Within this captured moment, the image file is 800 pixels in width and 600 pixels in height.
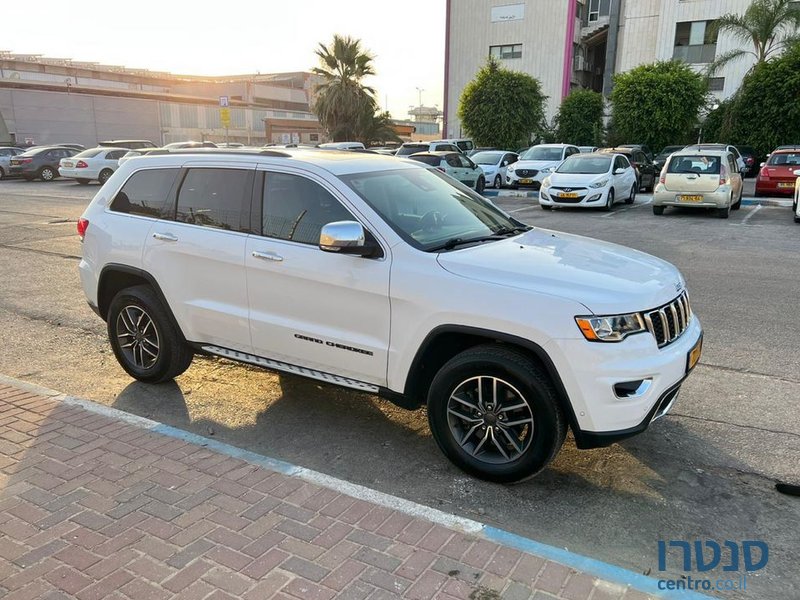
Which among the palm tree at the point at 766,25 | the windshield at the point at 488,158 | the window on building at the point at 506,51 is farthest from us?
the window on building at the point at 506,51

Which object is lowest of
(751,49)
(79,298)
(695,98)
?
(79,298)

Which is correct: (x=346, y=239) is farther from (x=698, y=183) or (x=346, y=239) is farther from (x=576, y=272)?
(x=698, y=183)

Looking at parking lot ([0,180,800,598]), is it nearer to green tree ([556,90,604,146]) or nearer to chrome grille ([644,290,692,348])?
chrome grille ([644,290,692,348])

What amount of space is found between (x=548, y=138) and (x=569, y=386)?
37204 millimetres

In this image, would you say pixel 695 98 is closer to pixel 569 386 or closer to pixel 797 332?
pixel 797 332

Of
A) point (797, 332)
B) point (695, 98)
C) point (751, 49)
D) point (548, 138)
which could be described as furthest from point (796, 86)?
point (797, 332)

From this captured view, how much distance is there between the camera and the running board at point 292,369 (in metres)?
3.92

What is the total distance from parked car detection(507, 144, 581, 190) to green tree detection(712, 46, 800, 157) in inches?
496

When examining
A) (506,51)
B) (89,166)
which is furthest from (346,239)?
(506,51)

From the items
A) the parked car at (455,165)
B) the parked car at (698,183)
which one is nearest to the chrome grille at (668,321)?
the parked car at (698,183)

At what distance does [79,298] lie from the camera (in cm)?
785

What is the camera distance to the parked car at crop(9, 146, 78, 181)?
2731cm

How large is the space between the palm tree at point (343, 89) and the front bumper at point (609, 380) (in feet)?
129

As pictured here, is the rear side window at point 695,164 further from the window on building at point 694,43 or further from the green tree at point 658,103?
the window on building at point 694,43
